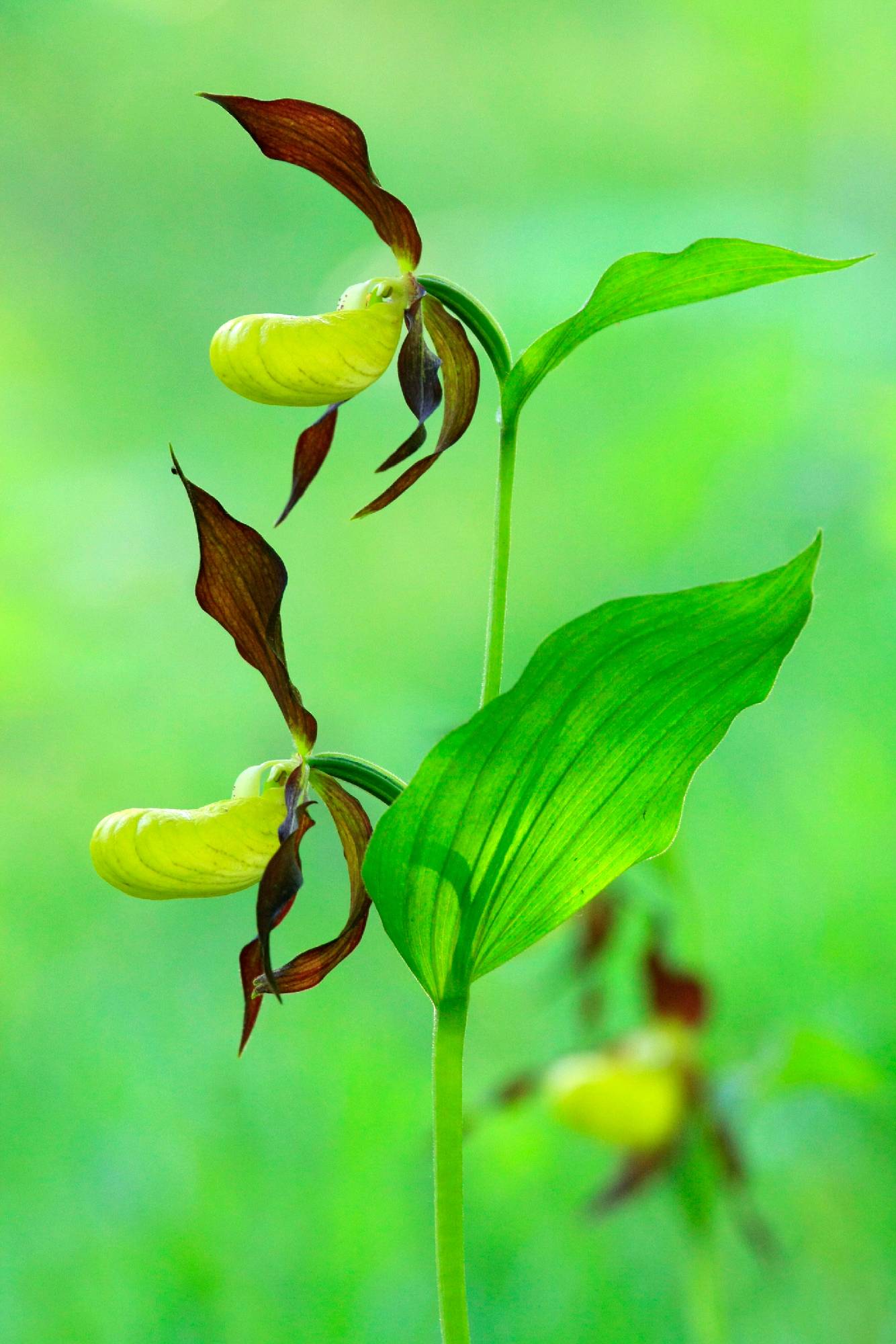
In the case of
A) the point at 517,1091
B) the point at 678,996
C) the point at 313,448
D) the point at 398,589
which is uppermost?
the point at 398,589

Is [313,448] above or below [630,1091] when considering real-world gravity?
above

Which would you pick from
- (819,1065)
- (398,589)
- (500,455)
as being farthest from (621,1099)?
(398,589)

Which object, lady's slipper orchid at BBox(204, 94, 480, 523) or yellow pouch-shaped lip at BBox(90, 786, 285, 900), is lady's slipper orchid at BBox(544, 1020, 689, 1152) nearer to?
yellow pouch-shaped lip at BBox(90, 786, 285, 900)

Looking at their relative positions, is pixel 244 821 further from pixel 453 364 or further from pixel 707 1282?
pixel 707 1282

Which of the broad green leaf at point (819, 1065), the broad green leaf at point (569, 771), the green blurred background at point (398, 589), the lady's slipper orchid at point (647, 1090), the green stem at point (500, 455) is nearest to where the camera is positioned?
the broad green leaf at point (569, 771)

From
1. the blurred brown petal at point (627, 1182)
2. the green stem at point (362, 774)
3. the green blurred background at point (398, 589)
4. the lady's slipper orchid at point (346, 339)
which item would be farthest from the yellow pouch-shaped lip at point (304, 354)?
the green blurred background at point (398, 589)

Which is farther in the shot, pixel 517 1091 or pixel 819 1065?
pixel 517 1091

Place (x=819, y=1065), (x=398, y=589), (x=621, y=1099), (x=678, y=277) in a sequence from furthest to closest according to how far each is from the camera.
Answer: (x=398, y=589) < (x=621, y=1099) < (x=819, y=1065) < (x=678, y=277)

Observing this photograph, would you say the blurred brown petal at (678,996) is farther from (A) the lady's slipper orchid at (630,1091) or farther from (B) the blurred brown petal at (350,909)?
(B) the blurred brown petal at (350,909)
